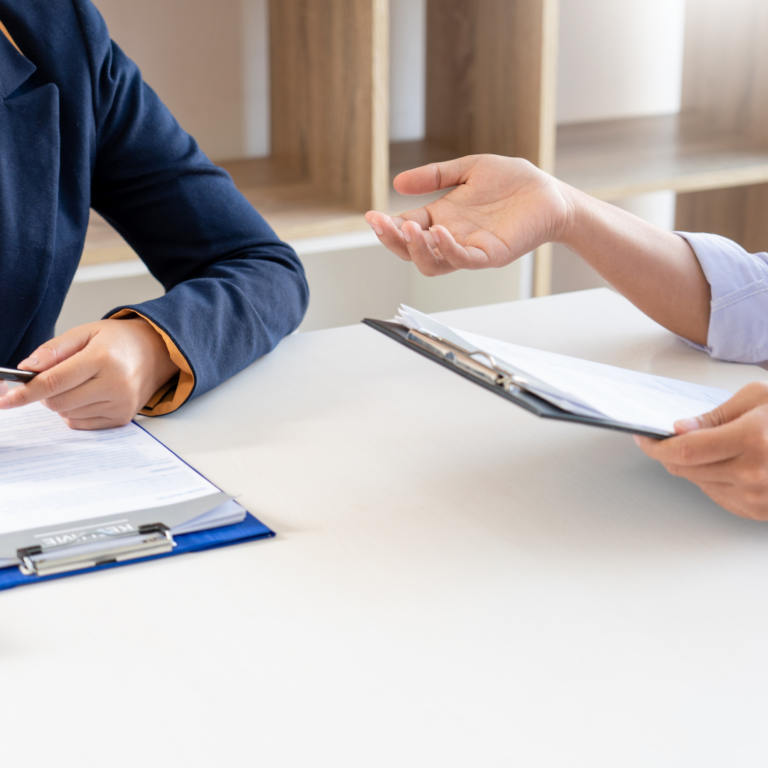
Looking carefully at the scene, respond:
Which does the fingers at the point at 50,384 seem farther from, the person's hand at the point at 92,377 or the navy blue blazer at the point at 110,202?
the navy blue blazer at the point at 110,202

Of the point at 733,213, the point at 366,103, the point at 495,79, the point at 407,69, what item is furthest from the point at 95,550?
the point at 733,213

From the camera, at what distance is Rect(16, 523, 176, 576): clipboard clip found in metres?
0.58

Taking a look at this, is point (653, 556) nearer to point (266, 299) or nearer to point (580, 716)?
point (580, 716)

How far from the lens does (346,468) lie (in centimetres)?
73

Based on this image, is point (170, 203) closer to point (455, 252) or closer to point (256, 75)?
point (455, 252)

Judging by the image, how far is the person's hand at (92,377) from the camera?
76cm

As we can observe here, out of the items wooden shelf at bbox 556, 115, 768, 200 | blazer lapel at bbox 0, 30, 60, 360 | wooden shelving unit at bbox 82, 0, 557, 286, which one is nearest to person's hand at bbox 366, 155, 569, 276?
blazer lapel at bbox 0, 30, 60, 360

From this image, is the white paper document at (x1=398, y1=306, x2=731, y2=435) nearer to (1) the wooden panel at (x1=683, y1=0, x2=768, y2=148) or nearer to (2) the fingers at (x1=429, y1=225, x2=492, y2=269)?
(2) the fingers at (x1=429, y1=225, x2=492, y2=269)

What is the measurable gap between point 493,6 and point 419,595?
1667 mm

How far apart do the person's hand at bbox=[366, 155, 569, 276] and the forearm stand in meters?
0.04

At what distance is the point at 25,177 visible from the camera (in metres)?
0.98

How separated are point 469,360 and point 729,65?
206 centimetres

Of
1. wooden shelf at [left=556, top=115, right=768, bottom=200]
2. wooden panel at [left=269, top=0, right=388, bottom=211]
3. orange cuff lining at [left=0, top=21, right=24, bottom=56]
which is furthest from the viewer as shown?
wooden shelf at [left=556, top=115, right=768, bottom=200]

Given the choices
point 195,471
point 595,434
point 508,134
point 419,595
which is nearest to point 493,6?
point 508,134
